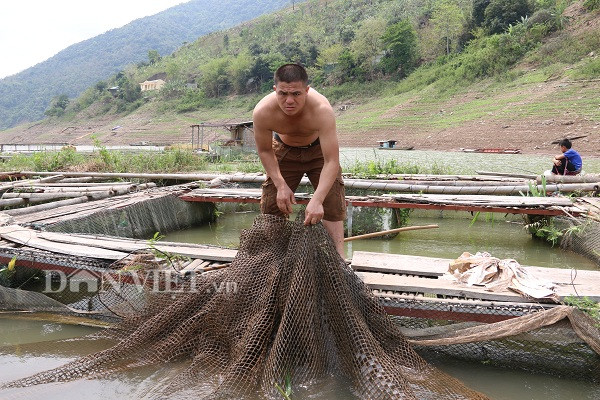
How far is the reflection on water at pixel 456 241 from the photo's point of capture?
20.6 feet

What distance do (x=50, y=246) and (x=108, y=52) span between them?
13526cm

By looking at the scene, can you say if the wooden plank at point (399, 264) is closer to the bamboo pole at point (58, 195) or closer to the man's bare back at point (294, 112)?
the man's bare back at point (294, 112)

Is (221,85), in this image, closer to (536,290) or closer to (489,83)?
(489,83)

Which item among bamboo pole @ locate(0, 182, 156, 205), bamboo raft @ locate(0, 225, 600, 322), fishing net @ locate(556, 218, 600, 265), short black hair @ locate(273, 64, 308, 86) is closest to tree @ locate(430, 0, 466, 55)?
fishing net @ locate(556, 218, 600, 265)

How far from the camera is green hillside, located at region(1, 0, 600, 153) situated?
23.4 meters

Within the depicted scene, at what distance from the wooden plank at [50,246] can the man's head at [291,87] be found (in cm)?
191

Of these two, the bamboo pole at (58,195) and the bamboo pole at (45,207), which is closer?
the bamboo pole at (45,207)

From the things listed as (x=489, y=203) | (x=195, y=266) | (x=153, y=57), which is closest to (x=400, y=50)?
(x=489, y=203)

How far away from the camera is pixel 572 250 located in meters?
6.34

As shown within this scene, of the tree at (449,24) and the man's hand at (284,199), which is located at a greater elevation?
the tree at (449,24)

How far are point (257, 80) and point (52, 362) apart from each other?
4967cm

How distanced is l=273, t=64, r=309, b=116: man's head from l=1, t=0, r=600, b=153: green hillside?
1854 cm

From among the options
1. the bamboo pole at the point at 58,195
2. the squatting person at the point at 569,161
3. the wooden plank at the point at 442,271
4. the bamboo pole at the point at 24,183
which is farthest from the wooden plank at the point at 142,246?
the squatting person at the point at 569,161

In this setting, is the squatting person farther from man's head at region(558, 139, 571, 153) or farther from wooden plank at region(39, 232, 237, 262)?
wooden plank at region(39, 232, 237, 262)
